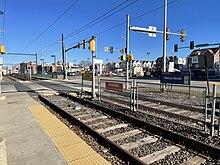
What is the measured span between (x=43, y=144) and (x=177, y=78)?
10687 millimetres

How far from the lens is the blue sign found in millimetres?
12290

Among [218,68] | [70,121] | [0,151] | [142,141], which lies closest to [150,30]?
[70,121]

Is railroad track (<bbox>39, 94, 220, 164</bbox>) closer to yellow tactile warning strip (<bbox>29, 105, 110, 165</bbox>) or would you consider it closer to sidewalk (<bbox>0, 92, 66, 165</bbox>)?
yellow tactile warning strip (<bbox>29, 105, 110, 165</bbox>)

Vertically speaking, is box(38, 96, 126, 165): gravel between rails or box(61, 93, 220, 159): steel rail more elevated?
box(61, 93, 220, 159): steel rail

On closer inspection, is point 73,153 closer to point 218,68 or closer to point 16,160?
point 16,160

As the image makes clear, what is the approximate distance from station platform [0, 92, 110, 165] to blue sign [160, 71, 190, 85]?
29.9 feet

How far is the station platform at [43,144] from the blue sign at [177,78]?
9.11m

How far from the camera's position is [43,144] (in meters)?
4.79

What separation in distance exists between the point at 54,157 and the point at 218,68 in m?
60.2

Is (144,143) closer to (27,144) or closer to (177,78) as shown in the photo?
(27,144)

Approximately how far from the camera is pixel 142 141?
16.5 ft

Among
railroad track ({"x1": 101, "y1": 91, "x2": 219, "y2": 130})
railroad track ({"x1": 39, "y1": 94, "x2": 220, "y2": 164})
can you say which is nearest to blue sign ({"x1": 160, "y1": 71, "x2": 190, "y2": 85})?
railroad track ({"x1": 101, "y1": 91, "x2": 219, "y2": 130})

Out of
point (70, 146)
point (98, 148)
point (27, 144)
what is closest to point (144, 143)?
point (98, 148)

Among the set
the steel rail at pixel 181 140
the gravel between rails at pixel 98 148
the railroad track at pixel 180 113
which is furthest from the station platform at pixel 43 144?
the railroad track at pixel 180 113
